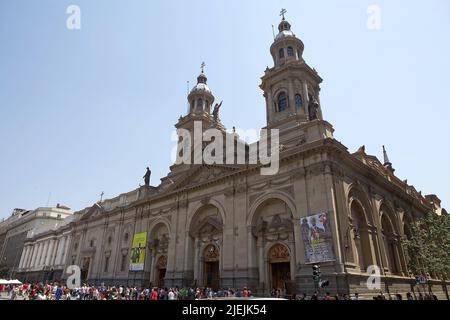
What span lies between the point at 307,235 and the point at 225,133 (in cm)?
1708

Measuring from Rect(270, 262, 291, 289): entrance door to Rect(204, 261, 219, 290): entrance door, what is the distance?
7070 millimetres

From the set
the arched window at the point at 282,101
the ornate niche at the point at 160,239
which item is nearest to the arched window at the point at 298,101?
the arched window at the point at 282,101

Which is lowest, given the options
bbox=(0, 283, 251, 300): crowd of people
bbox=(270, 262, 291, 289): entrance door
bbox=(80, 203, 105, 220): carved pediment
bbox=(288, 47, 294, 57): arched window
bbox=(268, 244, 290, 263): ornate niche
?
bbox=(0, 283, 251, 300): crowd of people

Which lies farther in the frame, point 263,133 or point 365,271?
point 263,133

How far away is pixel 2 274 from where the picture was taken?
7144cm

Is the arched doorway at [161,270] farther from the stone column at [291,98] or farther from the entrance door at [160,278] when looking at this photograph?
the stone column at [291,98]

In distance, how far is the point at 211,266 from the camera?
32.7m

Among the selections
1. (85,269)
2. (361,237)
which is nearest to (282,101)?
(361,237)

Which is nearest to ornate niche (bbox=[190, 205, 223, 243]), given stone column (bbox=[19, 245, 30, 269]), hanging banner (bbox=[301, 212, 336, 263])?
hanging banner (bbox=[301, 212, 336, 263])

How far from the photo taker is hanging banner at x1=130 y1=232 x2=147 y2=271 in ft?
125

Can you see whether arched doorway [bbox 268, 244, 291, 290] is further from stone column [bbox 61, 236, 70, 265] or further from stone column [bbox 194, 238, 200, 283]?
stone column [bbox 61, 236, 70, 265]
